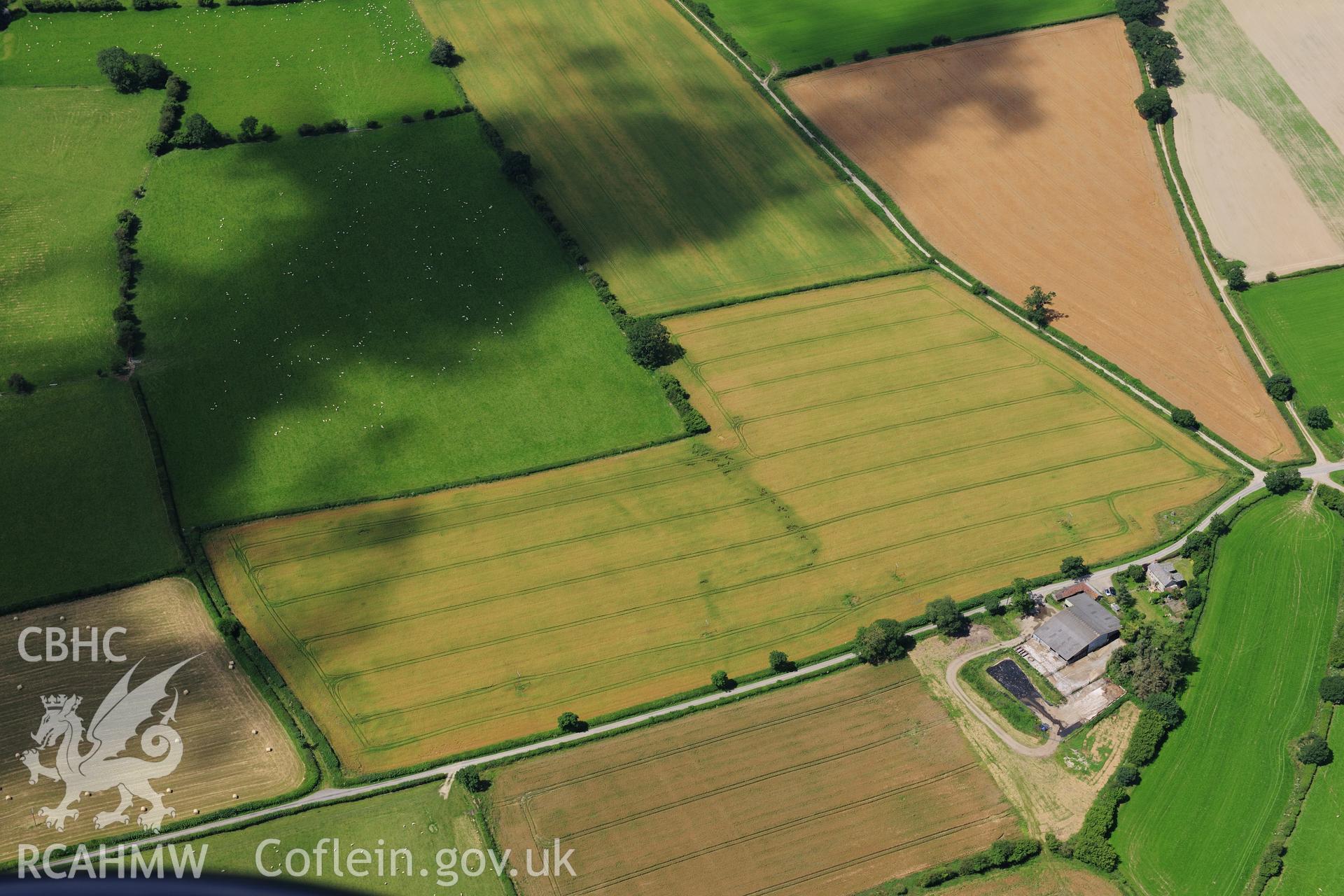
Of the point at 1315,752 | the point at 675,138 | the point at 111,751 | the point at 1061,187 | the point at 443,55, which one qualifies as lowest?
the point at 1315,752

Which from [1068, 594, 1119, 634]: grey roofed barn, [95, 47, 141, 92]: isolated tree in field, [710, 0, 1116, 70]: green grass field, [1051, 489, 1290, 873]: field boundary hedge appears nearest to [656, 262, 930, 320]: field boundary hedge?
[710, 0, 1116, 70]: green grass field

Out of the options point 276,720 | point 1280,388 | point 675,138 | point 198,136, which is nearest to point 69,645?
point 276,720

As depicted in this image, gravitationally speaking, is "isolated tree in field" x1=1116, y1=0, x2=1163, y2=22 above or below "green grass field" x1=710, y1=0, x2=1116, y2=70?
below

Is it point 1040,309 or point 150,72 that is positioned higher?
point 150,72

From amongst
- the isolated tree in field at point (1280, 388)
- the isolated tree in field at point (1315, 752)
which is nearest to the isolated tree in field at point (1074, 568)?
the isolated tree in field at point (1315, 752)

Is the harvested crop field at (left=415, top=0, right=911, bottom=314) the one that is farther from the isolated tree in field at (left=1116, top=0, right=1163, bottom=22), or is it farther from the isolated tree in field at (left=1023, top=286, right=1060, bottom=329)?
the isolated tree in field at (left=1116, top=0, right=1163, bottom=22)

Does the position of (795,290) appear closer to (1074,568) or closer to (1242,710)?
(1074,568)

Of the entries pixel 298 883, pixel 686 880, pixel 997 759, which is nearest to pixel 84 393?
pixel 298 883

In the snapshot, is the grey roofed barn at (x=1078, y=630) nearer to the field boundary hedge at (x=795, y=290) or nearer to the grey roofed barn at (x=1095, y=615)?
the grey roofed barn at (x=1095, y=615)
